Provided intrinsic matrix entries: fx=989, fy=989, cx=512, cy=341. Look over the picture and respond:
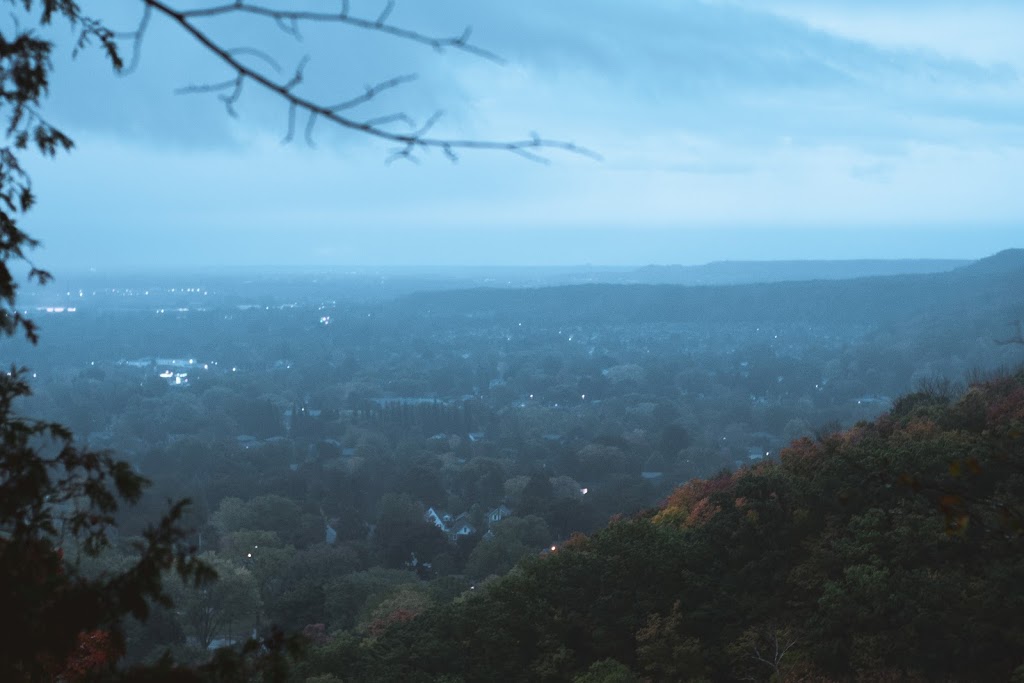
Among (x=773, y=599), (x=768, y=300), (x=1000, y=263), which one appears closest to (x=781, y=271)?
(x=768, y=300)

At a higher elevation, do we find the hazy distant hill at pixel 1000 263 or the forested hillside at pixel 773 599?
the hazy distant hill at pixel 1000 263

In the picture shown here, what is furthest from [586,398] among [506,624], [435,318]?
[506,624]

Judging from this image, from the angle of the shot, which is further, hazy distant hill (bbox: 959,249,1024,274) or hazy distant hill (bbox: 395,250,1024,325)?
hazy distant hill (bbox: 959,249,1024,274)

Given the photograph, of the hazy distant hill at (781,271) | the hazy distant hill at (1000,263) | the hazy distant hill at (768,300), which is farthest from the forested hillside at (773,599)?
the hazy distant hill at (781,271)

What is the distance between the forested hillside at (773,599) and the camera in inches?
433

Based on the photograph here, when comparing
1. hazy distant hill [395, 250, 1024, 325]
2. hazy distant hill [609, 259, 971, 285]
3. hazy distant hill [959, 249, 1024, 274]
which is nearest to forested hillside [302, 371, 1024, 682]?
hazy distant hill [395, 250, 1024, 325]

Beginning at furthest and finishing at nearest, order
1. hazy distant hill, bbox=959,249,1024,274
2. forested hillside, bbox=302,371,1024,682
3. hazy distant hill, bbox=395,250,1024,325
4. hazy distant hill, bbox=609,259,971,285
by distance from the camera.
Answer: hazy distant hill, bbox=609,259,971,285, hazy distant hill, bbox=959,249,1024,274, hazy distant hill, bbox=395,250,1024,325, forested hillside, bbox=302,371,1024,682

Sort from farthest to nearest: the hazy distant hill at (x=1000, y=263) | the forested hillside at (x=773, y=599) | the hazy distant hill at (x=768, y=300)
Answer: the hazy distant hill at (x=1000, y=263)
the hazy distant hill at (x=768, y=300)
the forested hillside at (x=773, y=599)

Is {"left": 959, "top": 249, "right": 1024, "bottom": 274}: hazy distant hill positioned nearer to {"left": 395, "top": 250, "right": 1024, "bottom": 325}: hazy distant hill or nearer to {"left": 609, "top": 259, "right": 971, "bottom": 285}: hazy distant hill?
{"left": 395, "top": 250, "right": 1024, "bottom": 325}: hazy distant hill

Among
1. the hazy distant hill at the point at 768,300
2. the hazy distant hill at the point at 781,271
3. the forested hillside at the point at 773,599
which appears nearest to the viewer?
the forested hillside at the point at 773,599

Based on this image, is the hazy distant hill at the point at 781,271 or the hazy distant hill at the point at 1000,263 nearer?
the hazy distant hill at the point at 1000,263

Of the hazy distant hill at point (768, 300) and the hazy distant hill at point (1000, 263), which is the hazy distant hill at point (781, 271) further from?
the hazy distant hill at point (1000, 263)

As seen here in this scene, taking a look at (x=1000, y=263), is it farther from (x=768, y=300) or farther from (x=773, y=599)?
(x=773, y=599)

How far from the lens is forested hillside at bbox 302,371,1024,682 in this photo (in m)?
11.0
